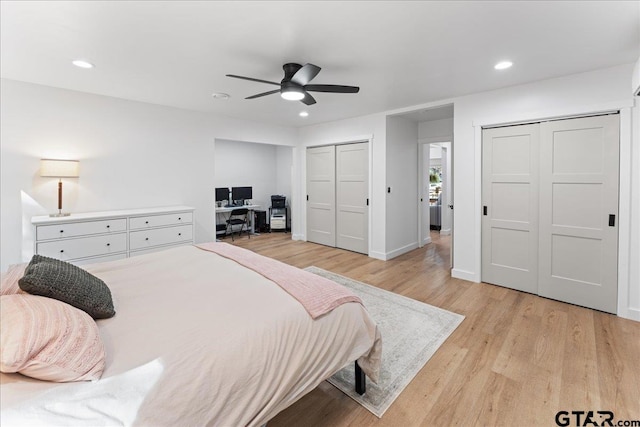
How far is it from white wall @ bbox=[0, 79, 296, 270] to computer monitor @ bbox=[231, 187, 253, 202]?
6.94 ft

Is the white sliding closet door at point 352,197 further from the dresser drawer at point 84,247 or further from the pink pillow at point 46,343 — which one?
the pink pillow at point 46,343

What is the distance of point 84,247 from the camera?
3395mm

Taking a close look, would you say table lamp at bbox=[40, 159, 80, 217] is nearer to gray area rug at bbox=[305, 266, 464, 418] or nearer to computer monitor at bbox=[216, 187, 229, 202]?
computer monitor at bbox=[216, 187, 229, 202]

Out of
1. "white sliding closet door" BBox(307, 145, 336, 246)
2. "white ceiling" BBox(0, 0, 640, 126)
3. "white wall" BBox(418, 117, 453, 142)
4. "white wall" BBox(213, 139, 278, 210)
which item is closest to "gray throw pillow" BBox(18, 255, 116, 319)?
"white ceiling" BBox(0, 0, 640, 126)

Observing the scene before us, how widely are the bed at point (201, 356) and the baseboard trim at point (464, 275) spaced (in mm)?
2665

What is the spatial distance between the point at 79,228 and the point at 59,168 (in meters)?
0.78

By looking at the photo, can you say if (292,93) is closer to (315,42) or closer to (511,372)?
(315,42)

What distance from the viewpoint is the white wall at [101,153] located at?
10.9 ft

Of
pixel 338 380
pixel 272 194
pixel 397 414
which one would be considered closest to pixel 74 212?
pixel 338 380

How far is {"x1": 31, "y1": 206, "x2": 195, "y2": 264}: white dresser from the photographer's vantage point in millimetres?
3195

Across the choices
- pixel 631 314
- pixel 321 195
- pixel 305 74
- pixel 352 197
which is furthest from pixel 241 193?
pixel 631 314

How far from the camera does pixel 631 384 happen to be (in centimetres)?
194

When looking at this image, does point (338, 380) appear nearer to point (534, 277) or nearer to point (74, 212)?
point (534, 277)

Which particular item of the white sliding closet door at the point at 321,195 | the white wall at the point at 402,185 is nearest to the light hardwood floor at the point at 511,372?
the white wall at the point at 402,185
